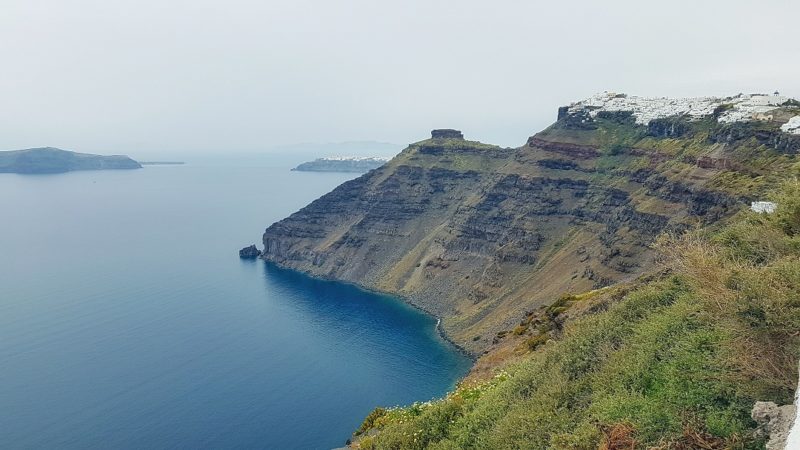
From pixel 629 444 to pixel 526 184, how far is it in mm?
170669

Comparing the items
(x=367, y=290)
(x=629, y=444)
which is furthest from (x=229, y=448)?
(x=367, y=290)

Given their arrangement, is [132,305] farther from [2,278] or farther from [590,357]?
[590,357]

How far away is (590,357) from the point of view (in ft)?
90.8

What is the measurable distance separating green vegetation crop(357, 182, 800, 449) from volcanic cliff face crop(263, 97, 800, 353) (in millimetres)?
95713

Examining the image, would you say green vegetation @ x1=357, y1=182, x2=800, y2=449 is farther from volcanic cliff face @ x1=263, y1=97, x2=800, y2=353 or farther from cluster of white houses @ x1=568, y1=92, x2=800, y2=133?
cluster of white houses @ x1=568, y1=92, x2=800, y2=133

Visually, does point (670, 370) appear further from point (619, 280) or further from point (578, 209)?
point (578, 209)

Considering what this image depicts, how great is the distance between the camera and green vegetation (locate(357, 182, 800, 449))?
19031 millimetres

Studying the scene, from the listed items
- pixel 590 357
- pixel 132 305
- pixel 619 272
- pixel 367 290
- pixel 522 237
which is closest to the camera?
pixel 590 357

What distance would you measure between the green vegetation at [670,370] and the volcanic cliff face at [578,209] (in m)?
95.7

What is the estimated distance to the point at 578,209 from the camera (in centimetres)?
16625

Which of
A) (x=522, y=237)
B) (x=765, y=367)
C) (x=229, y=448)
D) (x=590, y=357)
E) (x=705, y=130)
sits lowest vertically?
(x=229, y=448)

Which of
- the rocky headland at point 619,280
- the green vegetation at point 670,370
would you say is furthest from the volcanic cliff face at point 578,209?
the green vegetation at point 670,370

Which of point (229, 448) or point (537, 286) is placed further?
point (537, 286)

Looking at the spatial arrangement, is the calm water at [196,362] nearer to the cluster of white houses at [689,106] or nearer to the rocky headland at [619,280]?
the rocky headland at [619,280]
